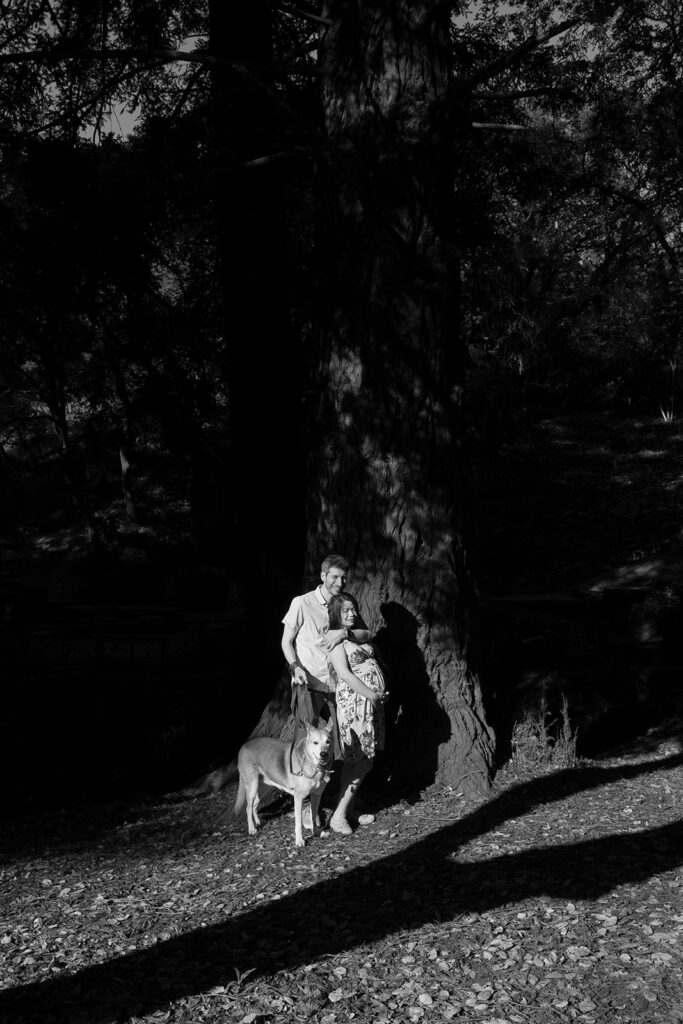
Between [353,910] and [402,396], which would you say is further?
[402,396]

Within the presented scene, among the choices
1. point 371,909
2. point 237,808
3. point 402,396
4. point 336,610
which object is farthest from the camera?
point 402,396

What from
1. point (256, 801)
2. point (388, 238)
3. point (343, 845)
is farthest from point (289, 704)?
point (388, 238)

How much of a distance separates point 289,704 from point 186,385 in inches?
177

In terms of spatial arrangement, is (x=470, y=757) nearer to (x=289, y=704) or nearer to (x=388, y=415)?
(x=289, y=704)

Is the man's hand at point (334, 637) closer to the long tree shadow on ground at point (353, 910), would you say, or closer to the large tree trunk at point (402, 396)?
the large tree trunk at point (402, 396)

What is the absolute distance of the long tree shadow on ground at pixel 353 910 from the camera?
477 centimetres

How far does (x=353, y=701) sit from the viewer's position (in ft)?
23.2

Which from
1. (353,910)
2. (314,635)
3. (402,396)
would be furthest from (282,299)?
(353,910)

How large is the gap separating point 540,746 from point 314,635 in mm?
2189

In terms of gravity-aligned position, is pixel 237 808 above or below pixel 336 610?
below

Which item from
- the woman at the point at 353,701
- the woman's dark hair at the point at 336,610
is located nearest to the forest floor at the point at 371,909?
the woman at the point at 353,701

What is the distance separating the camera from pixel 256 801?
732 cm

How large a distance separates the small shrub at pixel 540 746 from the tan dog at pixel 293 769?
179cm

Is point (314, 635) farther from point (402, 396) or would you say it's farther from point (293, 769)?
point (402, 396)
